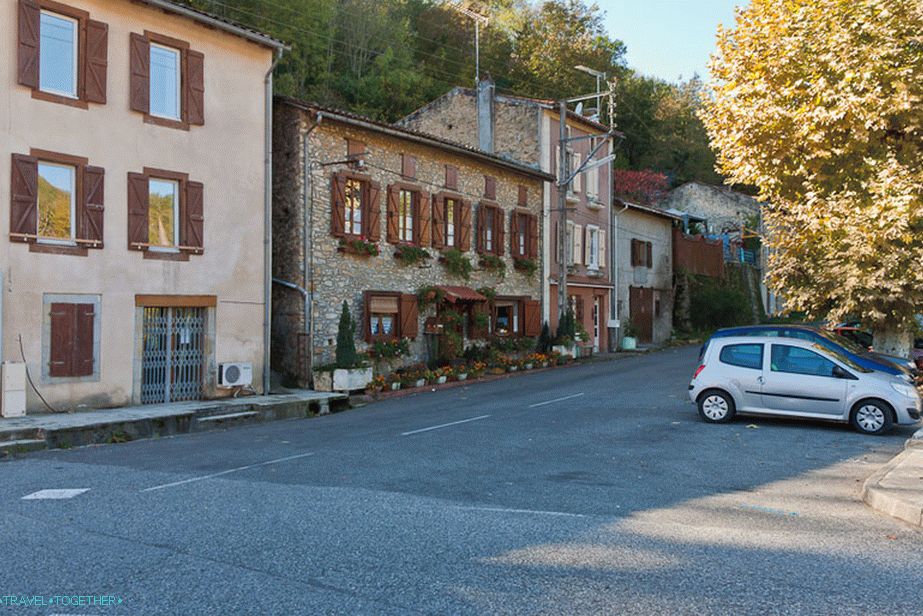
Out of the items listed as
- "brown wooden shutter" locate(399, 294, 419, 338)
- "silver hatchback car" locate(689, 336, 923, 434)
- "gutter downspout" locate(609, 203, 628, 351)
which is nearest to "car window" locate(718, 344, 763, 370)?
"silver hatchback car" locate(689, 336, 923, 434)

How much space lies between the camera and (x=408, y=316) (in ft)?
71.5

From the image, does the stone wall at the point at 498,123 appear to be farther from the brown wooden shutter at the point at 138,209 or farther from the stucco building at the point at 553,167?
the brown wooden shutter at the point at 138,209

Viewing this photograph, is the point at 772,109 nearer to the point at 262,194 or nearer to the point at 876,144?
the point at 876,144

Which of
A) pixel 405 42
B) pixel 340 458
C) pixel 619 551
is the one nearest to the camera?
pixel 619 551

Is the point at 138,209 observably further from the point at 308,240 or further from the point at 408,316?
the point at 408,316

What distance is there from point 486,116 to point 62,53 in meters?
17.5

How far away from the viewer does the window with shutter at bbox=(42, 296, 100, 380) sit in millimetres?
14133

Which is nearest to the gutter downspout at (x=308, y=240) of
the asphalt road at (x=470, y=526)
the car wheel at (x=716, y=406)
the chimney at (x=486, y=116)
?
the asphalt road at (x=470, y=526)

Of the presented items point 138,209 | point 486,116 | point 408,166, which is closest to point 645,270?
point 486,116

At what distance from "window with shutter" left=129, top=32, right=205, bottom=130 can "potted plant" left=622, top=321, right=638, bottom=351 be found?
814 inches

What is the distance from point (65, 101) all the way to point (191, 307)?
462 cm

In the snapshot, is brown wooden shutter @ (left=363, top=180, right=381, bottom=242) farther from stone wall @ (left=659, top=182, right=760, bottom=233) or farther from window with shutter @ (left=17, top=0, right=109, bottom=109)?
stone wall @ (left=659, top=182, right=760, bottom=233)

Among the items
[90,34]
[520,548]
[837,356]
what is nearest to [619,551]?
[520,548]

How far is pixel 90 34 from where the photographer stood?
1477 cm
